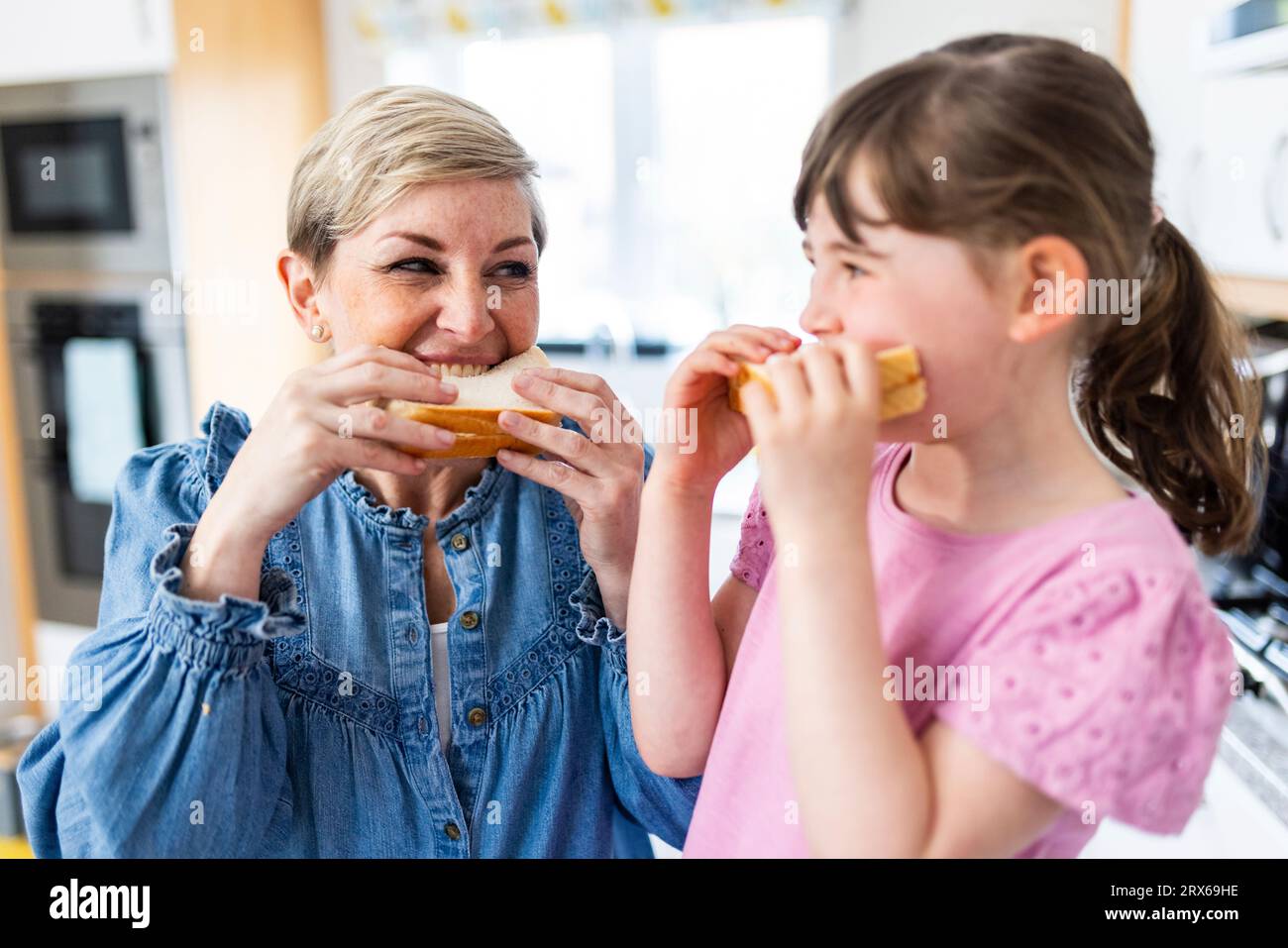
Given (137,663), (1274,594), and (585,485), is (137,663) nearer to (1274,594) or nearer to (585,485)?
(585,485)

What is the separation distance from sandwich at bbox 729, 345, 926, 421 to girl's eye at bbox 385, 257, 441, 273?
1.25 feet

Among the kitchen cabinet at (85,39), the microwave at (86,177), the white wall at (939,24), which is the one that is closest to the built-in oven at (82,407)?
the microwave at (86,177)

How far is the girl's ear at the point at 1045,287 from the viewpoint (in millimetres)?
646

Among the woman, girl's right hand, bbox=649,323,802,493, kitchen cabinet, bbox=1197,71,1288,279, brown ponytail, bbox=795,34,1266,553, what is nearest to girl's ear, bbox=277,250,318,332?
the woman

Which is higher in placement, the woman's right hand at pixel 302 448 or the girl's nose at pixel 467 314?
the girl's nose at pixel 467 314

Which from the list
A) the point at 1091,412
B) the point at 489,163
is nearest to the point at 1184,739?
the point at 1091,412

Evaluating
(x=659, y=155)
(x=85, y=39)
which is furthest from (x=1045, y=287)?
(x=85, y=39)

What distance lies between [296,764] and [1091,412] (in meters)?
0.73

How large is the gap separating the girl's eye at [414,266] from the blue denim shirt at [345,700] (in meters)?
0.21

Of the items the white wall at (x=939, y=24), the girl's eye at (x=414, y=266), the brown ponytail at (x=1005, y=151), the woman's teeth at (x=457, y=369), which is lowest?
the woman's teeth at (x=457, y=369)

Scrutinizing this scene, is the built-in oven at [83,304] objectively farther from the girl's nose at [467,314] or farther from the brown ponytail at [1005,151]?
the brown ponytail at [1005,151]

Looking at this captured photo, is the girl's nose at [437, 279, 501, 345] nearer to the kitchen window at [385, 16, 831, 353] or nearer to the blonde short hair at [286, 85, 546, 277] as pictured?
the blonde short hair at [286, 85, 546, 277]

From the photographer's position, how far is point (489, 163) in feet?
3.04

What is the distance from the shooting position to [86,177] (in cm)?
277
